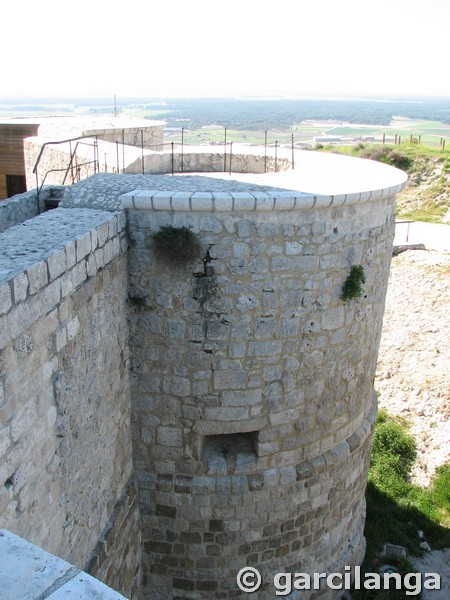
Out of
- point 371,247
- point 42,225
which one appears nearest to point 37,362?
point 42,225

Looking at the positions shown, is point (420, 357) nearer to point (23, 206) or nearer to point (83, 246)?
point (23, 206)

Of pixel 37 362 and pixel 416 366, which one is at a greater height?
pixel 37 362

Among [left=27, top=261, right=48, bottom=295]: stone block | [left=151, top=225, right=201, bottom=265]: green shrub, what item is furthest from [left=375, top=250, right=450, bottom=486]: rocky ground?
[left=27, top=261, right=48, bottom=295]: stone block

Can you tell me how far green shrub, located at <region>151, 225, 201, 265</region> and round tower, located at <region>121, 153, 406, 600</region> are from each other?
1 cm

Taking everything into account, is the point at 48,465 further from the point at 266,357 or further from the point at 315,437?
the point at 315,437

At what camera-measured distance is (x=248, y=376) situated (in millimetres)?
5207

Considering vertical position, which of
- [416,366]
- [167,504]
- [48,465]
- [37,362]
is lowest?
[416,366]

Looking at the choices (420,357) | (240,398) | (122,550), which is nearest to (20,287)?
(240,398)

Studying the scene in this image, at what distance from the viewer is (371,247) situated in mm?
5652

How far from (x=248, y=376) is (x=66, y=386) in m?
1.84

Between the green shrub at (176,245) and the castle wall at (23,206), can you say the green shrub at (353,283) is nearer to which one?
the green shrub at (176,245)

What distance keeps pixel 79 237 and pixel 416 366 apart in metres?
8.94

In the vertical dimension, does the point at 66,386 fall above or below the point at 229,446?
above

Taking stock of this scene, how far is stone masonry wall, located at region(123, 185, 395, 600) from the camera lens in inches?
192
